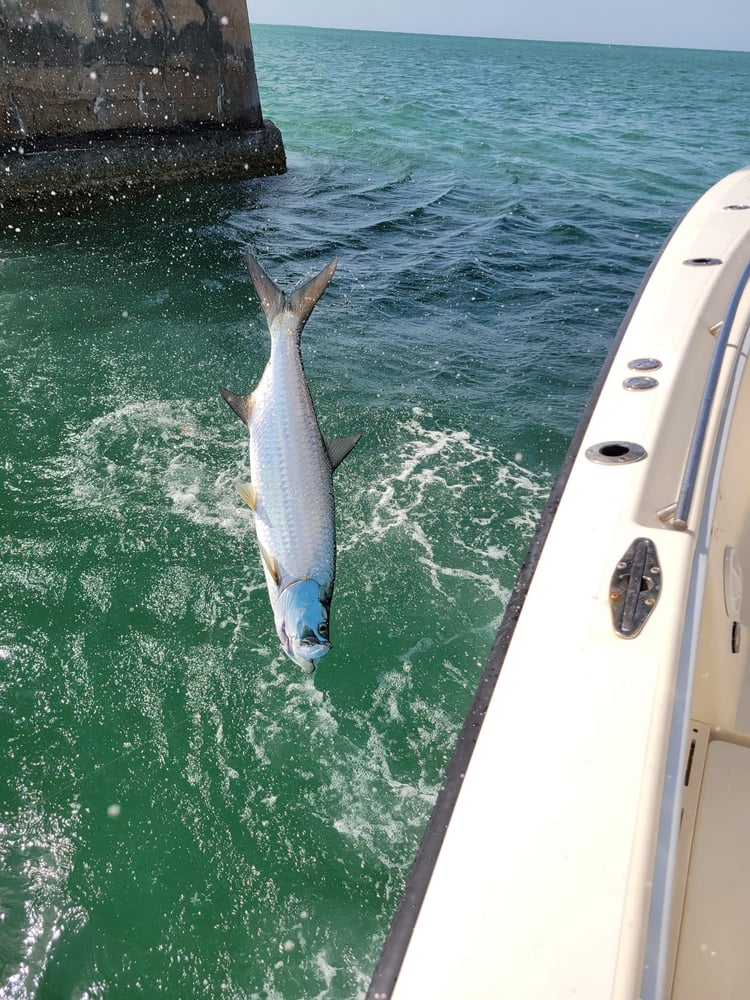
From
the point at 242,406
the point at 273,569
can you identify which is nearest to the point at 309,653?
the point at 273,569

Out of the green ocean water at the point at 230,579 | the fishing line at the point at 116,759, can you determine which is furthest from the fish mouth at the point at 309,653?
the fishing line at the point at 116,759

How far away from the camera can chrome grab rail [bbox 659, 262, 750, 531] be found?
6.88 feet

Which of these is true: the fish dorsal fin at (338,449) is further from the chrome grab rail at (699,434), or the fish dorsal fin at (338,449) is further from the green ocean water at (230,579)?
the green ocean water at (230,579)

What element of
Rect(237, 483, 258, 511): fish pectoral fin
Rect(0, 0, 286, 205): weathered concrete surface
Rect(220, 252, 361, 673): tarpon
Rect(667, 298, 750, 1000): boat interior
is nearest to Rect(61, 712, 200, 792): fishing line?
Rect(220, 252, 361, 673): tarpon

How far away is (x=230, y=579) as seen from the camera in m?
4.22

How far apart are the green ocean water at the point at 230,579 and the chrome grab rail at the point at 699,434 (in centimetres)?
175

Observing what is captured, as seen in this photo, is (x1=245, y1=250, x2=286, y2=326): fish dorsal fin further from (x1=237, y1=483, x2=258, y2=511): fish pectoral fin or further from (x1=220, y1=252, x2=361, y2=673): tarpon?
(x1=237, y1=483, x2=258, y2=511): fish pectoral fin

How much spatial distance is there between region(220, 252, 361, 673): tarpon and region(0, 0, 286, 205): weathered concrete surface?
1005 centimetres

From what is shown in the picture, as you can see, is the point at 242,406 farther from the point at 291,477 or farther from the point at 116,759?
the point at 116,759

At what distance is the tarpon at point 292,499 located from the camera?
6.21 feet

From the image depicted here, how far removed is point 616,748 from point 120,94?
1253 cm

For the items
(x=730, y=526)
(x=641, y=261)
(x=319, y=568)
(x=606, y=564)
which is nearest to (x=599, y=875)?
(x=606, y=564)

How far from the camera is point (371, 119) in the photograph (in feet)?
67.4

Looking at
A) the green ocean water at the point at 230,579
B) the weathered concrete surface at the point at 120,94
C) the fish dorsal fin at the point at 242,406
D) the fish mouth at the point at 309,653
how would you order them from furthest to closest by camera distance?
the weathered concrete surface at the point at 120,94 → the green ocean water at the point at 230,579 → the fish dorsal fin at the point at 242,406 → the fish mouth at the point at 309,653
